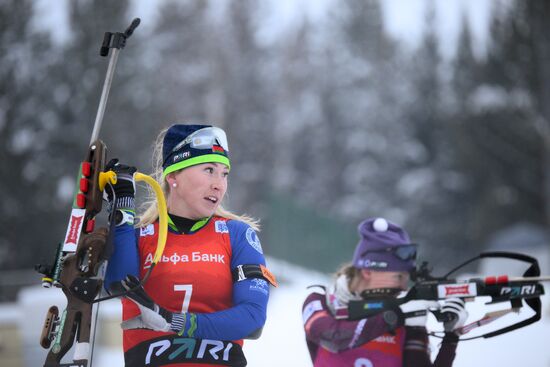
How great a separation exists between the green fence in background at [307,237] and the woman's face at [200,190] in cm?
2026

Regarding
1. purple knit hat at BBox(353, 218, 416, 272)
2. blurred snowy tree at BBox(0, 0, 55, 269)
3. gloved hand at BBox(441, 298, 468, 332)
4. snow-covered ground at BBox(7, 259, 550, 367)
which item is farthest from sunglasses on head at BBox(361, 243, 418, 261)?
blurred snowy tree at BBox(0, 0, 55, 269)

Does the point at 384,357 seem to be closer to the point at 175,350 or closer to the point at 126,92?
the point at 175,350

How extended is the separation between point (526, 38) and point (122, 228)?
100 feet

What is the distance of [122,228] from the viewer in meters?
3.32

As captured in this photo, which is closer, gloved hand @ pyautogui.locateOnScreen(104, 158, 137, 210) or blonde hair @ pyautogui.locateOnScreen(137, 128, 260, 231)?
gloved hand @ pyautogui.locateOnScreen(104, 158, 137, 210)

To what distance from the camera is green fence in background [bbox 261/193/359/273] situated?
24062 mm

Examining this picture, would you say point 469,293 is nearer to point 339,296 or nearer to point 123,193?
point 339,296

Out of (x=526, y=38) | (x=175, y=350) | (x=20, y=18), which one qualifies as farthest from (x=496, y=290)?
(x=526, y=38)

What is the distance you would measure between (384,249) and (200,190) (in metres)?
1.70

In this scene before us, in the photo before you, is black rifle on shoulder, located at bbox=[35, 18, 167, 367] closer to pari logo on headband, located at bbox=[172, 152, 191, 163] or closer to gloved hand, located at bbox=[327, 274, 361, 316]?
pari logo on headband, located at bbox=[172, 152, 191, 163]

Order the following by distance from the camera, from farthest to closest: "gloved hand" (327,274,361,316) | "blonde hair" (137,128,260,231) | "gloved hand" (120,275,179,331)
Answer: "gloved hand" (327,274,361,316) < "blonde hair" (137,128,260,231) < "gloved hand" (120,275,179,331)

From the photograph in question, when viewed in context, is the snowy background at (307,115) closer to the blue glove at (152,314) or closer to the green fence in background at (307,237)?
the green fence in background at (307,237)

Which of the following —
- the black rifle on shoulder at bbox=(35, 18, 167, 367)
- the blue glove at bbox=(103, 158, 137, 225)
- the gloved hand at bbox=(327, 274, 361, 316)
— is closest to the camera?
the black rifle on shoulder at bbox=(35, 18, 167, 367)

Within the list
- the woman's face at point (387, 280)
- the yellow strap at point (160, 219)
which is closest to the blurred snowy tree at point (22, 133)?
the woman's face at point (387, 280)
